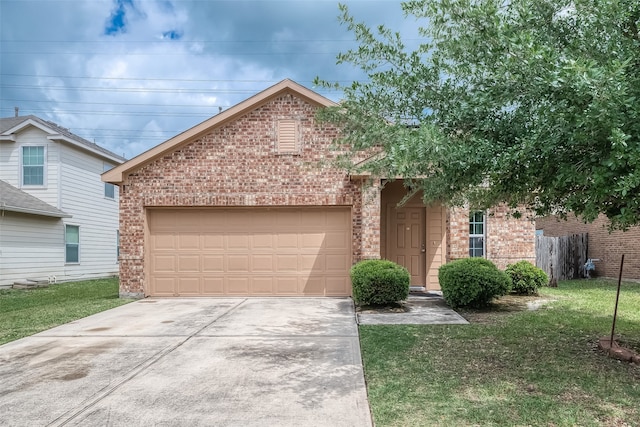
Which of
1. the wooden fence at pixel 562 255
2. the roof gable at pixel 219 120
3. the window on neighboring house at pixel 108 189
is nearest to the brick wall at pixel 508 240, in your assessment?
the wooden fence at pixel 562 255

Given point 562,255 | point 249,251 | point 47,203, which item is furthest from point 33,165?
point 562,255

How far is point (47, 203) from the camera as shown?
54.6 feet

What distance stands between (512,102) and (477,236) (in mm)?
8292

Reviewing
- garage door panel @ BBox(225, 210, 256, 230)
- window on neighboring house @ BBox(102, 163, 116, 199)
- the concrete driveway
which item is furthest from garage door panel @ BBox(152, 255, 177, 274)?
window on neighboring house @ BBox(102, 163, 116, 199)

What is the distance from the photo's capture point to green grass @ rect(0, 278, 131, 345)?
798cm

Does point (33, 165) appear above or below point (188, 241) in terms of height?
above

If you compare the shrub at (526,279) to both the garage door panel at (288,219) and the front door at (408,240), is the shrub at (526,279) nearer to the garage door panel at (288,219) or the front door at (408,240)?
the front door at (408,240)

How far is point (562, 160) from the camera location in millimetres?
4148

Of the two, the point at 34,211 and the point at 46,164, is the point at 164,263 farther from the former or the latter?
the point at 46,164

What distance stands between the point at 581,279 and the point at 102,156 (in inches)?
760

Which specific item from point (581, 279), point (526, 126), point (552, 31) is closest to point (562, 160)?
point (526, 126)

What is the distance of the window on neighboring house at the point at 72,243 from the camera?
17438mm

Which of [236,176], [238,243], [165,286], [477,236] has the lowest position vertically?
[165,286]

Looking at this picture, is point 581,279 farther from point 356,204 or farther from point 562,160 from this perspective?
point 562,160
